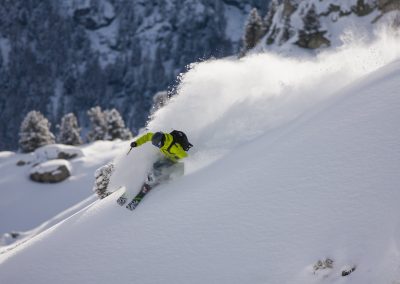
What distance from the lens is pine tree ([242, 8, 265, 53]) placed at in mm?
44844

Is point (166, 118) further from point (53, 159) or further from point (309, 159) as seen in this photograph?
point (53, 159)

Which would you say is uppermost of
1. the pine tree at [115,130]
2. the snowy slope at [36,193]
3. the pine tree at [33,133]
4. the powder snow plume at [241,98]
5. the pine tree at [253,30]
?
the pine tree at [253,30]

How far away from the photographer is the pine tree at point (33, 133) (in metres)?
39.7

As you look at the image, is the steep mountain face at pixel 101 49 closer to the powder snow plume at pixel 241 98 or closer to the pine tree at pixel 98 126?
the pine tree at pixel 98 126

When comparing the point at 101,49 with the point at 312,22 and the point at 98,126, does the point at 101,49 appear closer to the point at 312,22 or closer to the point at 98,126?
the point at 98,126

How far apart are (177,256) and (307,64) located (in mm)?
8012

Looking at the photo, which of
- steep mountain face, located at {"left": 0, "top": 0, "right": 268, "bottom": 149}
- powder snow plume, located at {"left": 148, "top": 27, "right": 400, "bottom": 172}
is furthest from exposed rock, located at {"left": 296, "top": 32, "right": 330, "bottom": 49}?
steep mountain face, located at {"left": 0, "top": 0, "right": 268, "bottom": 149}

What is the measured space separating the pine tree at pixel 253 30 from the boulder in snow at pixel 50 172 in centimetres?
2554

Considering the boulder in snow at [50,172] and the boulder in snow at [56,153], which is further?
the boulder in snow at [56,153]

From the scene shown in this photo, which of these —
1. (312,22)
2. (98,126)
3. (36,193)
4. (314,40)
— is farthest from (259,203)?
(98,126)

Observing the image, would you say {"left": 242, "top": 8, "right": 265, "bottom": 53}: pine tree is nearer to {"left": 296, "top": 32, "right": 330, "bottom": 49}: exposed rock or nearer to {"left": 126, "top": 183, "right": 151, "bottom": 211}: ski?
{"left": 296, "top": 32, "right": 330, "bottom": 49}: exposed rock

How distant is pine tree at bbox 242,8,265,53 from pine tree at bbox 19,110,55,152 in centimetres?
2360

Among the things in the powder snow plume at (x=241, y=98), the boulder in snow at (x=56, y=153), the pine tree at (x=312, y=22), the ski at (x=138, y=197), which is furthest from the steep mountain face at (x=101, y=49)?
the ski at (x=138, y=197)

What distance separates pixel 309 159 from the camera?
6277 mm
